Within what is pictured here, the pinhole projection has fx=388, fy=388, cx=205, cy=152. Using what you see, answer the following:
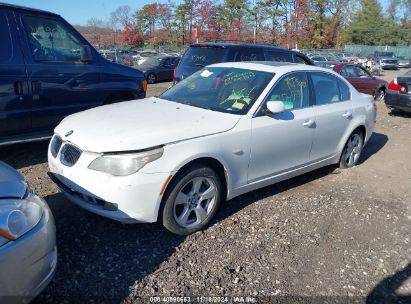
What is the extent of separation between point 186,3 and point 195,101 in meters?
48.8

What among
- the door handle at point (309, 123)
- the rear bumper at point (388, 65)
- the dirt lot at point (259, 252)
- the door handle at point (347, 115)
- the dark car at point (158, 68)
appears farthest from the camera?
the rear bumper at point (388, 65)

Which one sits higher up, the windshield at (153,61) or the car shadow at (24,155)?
the windshield at (153,61)

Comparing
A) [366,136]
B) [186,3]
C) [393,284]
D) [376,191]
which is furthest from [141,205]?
[186,3]

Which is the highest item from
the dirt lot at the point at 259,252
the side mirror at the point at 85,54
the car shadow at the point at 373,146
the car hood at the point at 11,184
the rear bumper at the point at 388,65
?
the side mirror at the point at 85,54

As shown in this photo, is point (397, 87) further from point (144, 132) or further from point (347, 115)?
point (144, 132)

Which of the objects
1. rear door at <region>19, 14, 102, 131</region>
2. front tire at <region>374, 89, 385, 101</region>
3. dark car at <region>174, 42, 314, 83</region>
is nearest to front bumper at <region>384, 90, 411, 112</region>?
front tire at <region>374, 89, 385, 101</region>

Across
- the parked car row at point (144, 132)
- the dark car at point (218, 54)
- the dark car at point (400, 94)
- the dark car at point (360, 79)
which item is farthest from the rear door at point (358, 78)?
the parked car row at point (144, 132)

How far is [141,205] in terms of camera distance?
322cm

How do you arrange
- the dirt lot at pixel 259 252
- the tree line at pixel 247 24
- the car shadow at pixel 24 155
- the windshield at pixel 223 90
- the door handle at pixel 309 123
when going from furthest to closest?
the tree line at pixel 247 24
the car shadow at pixel 24 155
the door handle at pixel 309 123
the windshield at pixel 223 90
the dirt lot at pixel 259 252

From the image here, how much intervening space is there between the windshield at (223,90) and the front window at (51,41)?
5.84 feet

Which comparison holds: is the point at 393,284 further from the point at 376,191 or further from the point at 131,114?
the point at 131,114

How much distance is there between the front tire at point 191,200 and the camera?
134 inches

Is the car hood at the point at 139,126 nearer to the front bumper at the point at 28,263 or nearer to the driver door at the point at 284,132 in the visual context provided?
the driver door at the point at 284,132

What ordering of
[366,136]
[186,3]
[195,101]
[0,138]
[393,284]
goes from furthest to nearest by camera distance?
1. [186,3]
2. [366,136]
3. [0,138]
4. [195,101]
5. [393,284]
